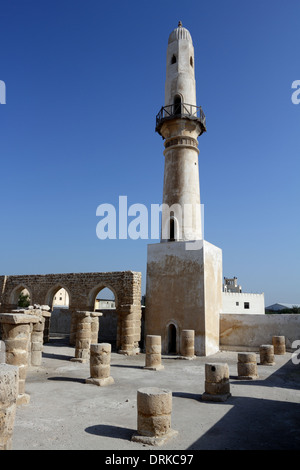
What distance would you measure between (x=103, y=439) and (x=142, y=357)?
9.82 metres

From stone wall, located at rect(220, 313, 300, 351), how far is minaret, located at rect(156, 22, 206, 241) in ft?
14.4

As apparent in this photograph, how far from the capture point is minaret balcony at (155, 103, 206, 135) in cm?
1758

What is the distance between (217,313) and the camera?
16984mm

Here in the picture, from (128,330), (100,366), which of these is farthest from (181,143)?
(100,366)

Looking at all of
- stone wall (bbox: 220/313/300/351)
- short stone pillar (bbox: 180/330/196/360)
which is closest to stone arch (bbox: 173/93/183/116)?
stone wall (bbox: 220/313/300/351)

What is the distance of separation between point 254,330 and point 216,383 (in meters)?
9.26

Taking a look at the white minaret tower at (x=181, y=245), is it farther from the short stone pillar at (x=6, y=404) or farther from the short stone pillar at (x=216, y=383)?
the short stone pillar at (x=6, y=404)

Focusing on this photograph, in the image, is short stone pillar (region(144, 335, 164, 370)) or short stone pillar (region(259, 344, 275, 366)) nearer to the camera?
short stone pillar (region(144, 335, 164, 370))

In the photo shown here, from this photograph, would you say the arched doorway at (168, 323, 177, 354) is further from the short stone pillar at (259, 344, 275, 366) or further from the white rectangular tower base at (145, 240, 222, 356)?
the short stone pillar at (259, 344, 275, 366)

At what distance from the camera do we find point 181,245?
16.3 meters

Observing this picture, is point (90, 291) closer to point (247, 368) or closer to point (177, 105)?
point (247, 368)
